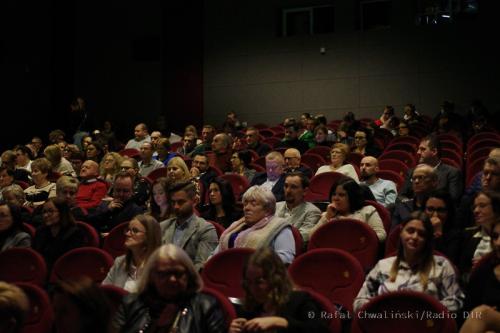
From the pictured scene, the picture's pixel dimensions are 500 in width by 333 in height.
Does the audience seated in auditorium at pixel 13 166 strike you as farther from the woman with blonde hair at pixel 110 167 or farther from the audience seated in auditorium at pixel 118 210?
the audience seated in auditorium at pixel 118 210

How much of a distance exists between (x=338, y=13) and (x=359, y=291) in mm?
8343

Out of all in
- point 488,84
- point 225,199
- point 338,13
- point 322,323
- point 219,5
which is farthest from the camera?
point 219,5

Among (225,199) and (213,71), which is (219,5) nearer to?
(213,71)

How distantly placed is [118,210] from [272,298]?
112 inches

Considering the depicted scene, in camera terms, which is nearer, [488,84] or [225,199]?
[225,199]

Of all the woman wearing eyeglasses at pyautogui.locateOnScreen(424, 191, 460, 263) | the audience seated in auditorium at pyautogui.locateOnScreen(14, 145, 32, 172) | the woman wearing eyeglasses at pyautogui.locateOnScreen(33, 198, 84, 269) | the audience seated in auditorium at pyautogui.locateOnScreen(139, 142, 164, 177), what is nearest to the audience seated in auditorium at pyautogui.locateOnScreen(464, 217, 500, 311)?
the woman wearing eyeglasses at pyautogui.locateOnScreen(424, 191, 460, 263)

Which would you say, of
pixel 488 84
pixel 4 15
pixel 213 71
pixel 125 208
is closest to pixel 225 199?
pixel 125 208

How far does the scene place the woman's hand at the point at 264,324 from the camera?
106 inches

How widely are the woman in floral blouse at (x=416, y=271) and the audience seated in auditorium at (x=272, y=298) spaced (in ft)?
1.59

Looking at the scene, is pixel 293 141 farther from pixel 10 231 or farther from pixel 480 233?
pixel 480 233

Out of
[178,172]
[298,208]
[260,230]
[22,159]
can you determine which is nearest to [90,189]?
[178,172]

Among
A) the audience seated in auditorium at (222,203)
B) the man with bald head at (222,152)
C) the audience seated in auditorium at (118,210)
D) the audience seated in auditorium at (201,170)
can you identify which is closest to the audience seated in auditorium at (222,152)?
the man with bald head at (222,152)

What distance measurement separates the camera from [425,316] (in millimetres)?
2949

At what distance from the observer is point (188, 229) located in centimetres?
444
